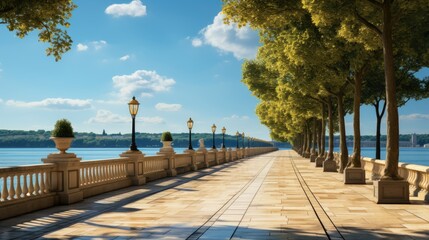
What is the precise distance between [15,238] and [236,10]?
44.5 feet

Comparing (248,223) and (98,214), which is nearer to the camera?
(248,223)

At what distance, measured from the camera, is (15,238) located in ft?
33.0

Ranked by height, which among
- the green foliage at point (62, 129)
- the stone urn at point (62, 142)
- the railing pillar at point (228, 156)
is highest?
the green foliage at point (62, 129)

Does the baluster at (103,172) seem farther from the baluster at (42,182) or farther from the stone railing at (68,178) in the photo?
the baluster at (42,182)

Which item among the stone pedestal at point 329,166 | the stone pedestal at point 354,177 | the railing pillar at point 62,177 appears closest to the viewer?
the railing pillar at point 62,177

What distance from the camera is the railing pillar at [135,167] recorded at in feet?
75.2

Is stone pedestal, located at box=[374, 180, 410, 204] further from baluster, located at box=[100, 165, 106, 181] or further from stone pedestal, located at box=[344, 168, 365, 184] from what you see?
baluster, located at box=[100, 165, 106, 181]

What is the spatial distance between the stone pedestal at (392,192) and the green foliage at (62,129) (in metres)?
10.1

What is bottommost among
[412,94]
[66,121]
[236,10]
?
[66,121]

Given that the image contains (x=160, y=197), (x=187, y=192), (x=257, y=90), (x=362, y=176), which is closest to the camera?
(x=160, y=197)

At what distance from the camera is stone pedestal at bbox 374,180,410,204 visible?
16094 mm

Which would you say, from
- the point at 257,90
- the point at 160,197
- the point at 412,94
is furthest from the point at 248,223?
the point at 257,90

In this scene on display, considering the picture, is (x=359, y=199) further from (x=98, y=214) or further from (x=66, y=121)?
(x=66, y=121)

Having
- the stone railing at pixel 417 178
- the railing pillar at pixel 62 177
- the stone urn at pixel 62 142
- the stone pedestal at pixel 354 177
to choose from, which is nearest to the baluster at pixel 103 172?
the stone urn at pixel 62 142
